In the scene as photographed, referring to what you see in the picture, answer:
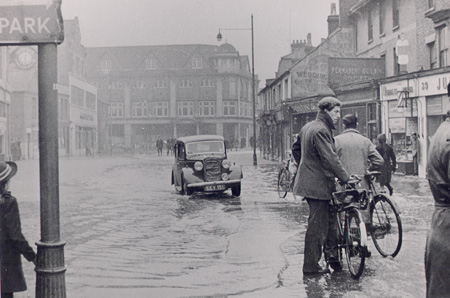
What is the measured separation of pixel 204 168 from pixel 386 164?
4407mm

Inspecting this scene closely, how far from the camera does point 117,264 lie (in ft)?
21.7

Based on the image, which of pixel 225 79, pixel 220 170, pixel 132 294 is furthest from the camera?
pixel 225 79

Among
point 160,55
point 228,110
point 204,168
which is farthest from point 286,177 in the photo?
point 228,110

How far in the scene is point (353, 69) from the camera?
23312 millimetres

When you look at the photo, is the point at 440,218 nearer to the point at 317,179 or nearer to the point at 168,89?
the point at 317,179

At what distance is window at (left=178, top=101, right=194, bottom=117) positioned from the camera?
72.6 ft

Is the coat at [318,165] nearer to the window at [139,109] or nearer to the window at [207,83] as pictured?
the window at [139,109]

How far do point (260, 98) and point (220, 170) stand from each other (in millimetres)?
35274

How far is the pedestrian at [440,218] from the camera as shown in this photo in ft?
9.83

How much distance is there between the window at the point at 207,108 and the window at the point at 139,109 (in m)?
2.78

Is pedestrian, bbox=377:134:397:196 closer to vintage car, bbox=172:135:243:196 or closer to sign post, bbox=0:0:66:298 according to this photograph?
vintage car, bbox=172:135:243:196

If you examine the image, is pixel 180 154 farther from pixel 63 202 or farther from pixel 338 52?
pixel 338 52

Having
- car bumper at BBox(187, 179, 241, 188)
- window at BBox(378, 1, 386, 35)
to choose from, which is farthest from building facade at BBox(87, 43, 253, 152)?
car bumper at BBox(187, 179, 241, 188)

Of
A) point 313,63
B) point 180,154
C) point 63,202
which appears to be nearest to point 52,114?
point 63,202
